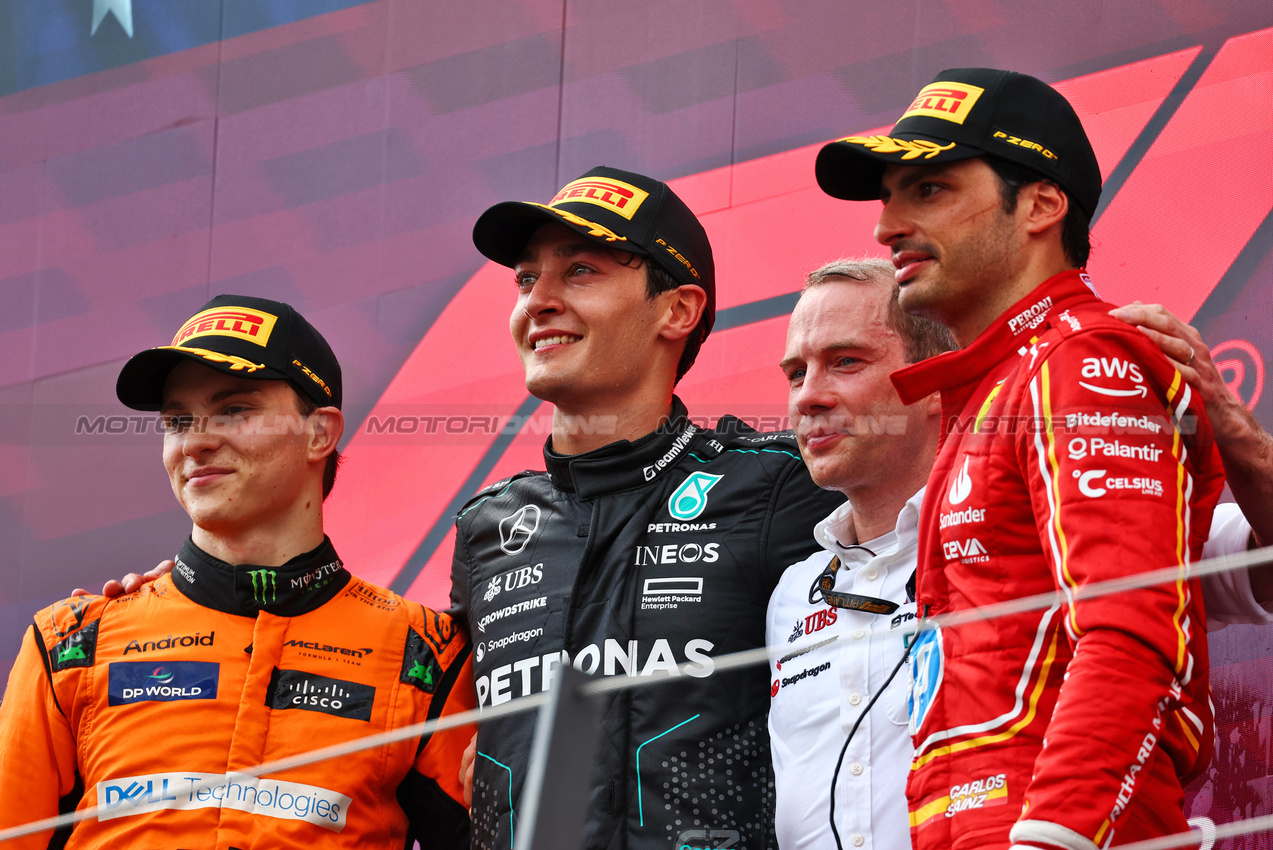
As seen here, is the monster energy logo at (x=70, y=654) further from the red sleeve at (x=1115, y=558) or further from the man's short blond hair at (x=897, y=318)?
the red sleeve at (x=1115, y=558)

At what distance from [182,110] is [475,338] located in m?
1.08

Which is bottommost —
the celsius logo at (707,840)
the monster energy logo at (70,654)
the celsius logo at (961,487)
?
the celsius logo at (707,840)

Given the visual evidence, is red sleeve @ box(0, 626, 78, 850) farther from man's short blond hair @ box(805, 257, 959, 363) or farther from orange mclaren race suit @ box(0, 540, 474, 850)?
man's short blond hair @ box(805, 257, 959, 363)

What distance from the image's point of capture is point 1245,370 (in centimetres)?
239

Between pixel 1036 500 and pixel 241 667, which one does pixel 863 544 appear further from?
pixel 241 667

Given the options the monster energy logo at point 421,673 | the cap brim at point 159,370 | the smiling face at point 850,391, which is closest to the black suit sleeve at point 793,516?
the smiling face at point 850,391

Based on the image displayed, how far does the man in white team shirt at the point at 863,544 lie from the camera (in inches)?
60.1

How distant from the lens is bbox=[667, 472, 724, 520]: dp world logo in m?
1.97

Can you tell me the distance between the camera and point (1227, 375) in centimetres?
240

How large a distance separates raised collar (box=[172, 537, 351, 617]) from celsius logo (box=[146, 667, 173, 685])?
0.12 meters

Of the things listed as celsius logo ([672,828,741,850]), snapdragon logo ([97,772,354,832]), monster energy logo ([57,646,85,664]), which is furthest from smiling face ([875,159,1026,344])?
monster energy logo ([57,646,85,664])

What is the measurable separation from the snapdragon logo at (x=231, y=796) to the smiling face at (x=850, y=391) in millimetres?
888

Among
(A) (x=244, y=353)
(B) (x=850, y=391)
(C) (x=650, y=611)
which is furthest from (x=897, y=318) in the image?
(A) (x=244, y=353)

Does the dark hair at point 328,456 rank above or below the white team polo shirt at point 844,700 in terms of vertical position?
above
